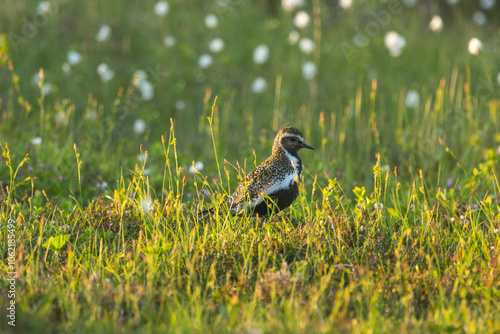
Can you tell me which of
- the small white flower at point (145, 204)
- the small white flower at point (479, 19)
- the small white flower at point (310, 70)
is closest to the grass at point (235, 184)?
the small white flower at point (145, 204)

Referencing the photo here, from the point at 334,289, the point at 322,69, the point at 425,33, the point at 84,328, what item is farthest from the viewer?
the point at 425,33

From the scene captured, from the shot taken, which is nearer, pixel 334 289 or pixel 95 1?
pixel 334 289

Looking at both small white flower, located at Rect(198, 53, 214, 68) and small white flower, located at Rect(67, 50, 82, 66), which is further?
small white flower, located at Rect(198, 53, 214, 68)

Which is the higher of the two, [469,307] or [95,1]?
[95,1]

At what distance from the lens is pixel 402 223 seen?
15.6 ft

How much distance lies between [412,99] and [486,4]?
631cm

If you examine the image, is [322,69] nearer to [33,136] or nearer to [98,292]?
[33,136]

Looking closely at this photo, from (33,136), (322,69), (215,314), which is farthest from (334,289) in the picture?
(322,69)

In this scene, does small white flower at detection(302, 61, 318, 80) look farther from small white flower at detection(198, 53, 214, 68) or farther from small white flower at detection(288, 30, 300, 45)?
small white flower at detection(198, 53, 214, 68)

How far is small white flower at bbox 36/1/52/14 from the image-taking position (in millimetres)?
10475

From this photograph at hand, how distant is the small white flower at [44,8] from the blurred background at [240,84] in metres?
0.06

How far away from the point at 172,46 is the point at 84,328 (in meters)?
8.16

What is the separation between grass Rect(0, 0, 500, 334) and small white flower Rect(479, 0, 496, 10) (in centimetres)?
117

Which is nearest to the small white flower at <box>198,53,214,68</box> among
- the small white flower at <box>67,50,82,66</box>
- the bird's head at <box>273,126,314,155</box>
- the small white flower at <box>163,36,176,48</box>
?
the small white flower at <box>163,36,176,48</box>
